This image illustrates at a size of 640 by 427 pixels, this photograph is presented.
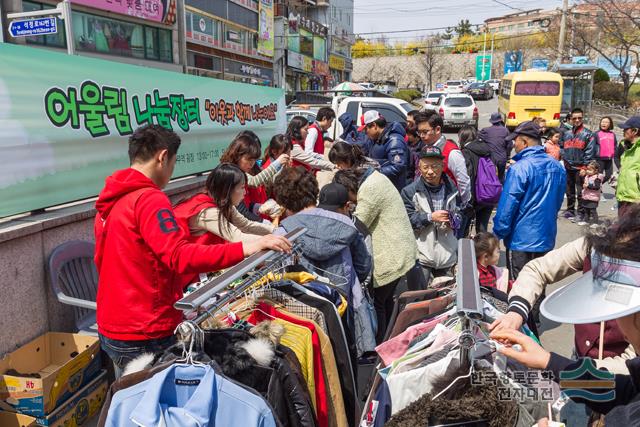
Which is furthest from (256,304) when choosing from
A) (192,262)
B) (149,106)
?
(149,106)

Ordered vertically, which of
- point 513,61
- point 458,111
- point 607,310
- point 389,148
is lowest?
point 607,310

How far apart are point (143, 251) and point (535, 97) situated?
24074mm

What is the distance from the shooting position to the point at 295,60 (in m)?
37.4

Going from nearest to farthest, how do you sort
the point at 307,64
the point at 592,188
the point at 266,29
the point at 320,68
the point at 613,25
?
1. the point at 592,188
2. the point at 613,25
3. the point at 266,29
4. the point at 307,64
5. the point at 320,68

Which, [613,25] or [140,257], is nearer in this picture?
[140,257]

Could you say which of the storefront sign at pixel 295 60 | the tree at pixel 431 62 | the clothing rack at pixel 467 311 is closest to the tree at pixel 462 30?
the tree at pixel 431 62

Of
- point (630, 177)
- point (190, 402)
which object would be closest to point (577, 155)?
point (630, 177)

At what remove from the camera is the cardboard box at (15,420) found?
306cm

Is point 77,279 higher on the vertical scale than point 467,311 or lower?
lower

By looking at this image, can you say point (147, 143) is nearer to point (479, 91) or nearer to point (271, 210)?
point (271, 210)

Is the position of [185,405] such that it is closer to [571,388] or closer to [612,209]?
[571,388]

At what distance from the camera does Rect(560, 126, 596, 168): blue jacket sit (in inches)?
368

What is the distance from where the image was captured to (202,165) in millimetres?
6133

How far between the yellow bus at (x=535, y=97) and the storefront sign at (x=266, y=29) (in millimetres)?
15680
